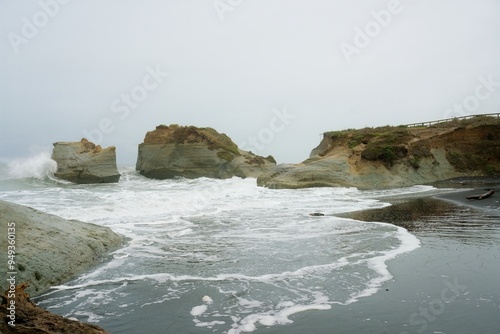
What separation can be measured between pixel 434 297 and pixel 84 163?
34.5m

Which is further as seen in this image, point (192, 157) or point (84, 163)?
point (192, 157)

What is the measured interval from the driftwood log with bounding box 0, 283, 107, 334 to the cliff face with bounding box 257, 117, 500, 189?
2440 centimetres

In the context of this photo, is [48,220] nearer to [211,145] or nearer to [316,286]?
[316,286]

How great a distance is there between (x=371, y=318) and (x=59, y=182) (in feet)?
112

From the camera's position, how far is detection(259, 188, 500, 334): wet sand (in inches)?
159

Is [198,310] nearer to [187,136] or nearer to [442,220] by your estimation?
[442,220]

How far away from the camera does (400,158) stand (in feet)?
103

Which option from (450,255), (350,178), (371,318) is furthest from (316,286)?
(350,178)

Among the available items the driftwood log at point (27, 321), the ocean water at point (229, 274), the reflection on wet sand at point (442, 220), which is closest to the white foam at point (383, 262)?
the ocean water at point (229, 274)

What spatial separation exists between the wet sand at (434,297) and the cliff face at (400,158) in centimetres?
2004

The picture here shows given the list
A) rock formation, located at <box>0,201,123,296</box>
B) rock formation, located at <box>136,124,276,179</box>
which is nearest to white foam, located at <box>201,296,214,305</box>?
rock formation, located at <box>0,201,123,296</box>

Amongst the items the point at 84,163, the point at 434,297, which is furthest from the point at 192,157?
the point at 434,297
